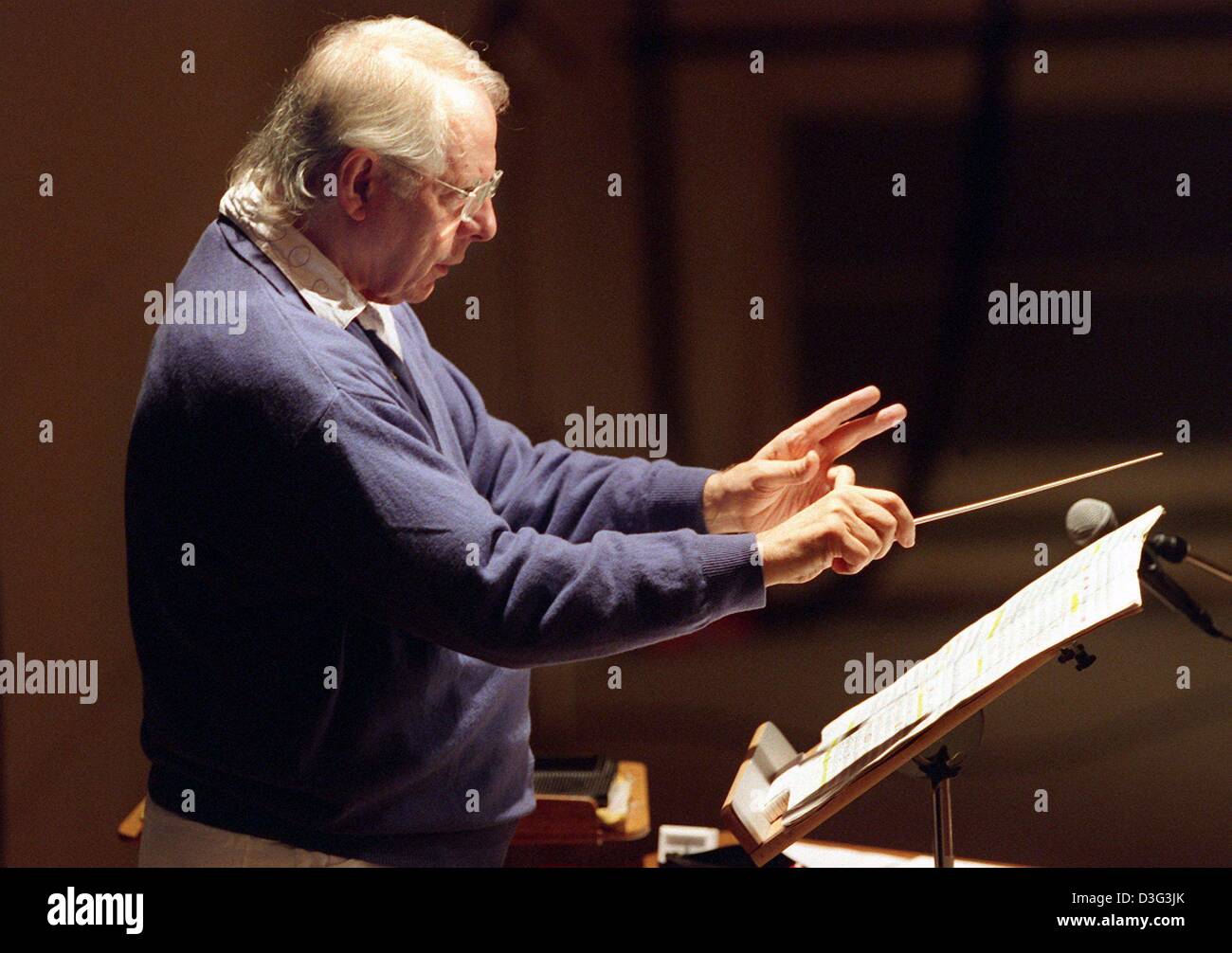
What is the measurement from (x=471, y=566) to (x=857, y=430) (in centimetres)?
66

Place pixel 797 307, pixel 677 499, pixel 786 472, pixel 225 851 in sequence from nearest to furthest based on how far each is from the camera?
pixel 225 851
pixel 786 472
pixel 677 499
pixel 797 307

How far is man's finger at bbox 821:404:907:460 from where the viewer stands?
5.83 ft

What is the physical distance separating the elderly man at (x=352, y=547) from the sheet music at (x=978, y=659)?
0.52 ft

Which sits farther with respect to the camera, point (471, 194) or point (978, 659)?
point (471, 194)

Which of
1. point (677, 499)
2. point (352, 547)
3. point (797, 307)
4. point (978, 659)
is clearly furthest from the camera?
point (797, 307)

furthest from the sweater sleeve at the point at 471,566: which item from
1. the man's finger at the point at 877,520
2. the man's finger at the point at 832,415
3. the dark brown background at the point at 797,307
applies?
the dark brown background at the point at 797,307

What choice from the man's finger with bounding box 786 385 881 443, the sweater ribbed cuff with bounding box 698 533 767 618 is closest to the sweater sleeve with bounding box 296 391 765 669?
the sweater ribbed cuff with bounding box 698 533 767 618

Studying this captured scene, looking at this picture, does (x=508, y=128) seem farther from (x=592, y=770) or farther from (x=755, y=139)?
(x=592, y=770)

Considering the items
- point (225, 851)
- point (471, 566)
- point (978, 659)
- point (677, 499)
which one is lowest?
point (225, 851)

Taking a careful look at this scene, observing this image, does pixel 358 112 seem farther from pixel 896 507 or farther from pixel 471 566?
pixel 896 507

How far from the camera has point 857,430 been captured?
5.98ft

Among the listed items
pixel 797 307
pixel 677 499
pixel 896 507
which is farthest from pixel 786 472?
pixel 797 307

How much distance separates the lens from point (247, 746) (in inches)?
59.5

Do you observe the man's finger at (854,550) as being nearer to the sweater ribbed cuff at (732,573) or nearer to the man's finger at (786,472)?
the sweater ribbed cuff at (732,573)
